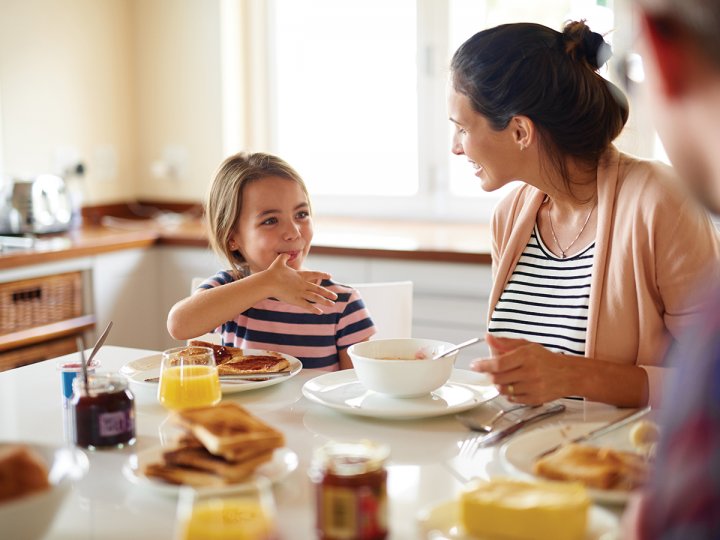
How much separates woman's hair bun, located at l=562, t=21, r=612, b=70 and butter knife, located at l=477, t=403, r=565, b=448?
0.74 m

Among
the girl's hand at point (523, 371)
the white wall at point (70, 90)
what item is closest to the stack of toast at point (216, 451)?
the girl's hand at point (523, 371)

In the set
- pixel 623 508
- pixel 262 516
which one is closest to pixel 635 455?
pixel 623 508

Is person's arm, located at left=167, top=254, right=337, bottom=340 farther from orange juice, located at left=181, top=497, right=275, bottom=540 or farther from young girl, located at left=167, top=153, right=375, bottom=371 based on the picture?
orange juice, located at left=181, top=497, right=275, bottom=540

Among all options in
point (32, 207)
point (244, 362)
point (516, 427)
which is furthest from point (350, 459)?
point (32, 207)

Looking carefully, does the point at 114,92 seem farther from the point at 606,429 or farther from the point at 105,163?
the point at 606,429

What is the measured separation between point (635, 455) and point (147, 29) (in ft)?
10.8

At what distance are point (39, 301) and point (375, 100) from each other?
1.54 metres

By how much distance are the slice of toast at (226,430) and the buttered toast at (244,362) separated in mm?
383

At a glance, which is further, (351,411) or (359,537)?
(351,411)

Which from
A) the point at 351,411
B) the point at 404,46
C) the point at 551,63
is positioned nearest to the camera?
the point at 351,411

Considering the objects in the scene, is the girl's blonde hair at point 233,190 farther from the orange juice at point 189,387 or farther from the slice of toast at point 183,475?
the slice of toast at point 183,475

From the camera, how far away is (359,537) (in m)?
0.87

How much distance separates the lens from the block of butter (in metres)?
0.86

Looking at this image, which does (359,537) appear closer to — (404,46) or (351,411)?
(351,411)
